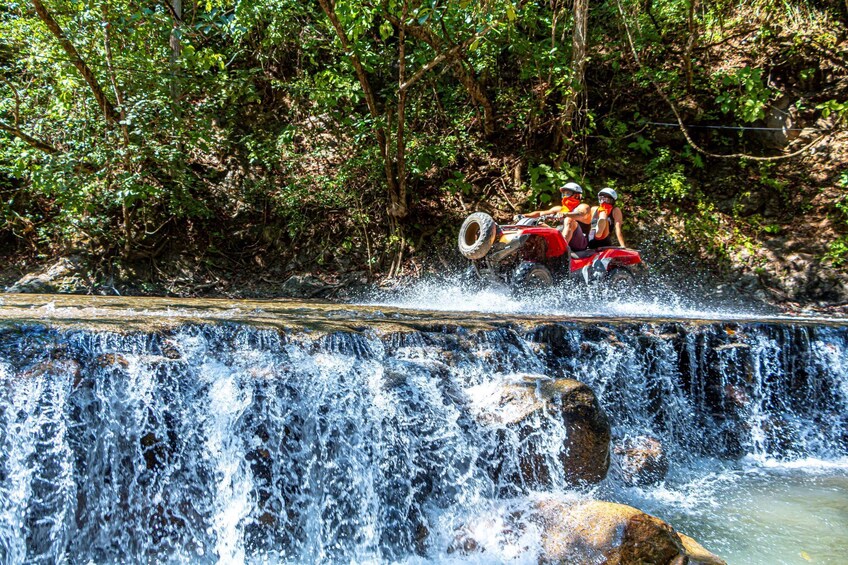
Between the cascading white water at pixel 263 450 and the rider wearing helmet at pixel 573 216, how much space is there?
3.04m

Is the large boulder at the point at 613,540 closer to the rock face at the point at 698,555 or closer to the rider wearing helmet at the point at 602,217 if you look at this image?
the rock face at the point at 698,555

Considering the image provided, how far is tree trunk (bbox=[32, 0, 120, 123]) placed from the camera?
778cm

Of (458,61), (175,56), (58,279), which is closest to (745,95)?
(458,61)

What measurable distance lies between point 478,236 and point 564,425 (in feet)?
10.9

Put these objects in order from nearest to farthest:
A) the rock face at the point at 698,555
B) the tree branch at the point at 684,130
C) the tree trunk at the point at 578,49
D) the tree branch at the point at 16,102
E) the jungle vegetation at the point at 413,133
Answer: the rock face at the point at 698,555 → the tree branch at the point at 16,102 → the jungle vegetation at the point at 413,133 → the tree trunk at the point at 578,49 → the tree branch at the point at 684,130

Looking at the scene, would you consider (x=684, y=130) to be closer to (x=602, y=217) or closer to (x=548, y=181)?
(x=548, y=181)

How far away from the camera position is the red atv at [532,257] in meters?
7.11

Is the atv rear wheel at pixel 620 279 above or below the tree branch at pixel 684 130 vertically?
below

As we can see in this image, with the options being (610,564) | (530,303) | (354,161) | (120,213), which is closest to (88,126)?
(120,213)

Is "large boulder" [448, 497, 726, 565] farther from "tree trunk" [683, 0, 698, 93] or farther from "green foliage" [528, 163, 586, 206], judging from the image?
"tree trunk" [683, 0, 698, 93]

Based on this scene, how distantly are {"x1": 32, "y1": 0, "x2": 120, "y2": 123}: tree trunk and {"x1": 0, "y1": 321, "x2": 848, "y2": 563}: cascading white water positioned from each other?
5.83m

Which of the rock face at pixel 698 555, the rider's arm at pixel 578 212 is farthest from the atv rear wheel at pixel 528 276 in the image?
the rock face at pixel 698 555

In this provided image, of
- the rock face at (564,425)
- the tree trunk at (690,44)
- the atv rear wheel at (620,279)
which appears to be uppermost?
the tree trunk at (690,44)

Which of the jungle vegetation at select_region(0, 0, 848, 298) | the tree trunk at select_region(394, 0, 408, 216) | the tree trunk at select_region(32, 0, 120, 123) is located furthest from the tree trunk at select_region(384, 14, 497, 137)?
the tree trunk at select_region(32, 0, 120, 123)
